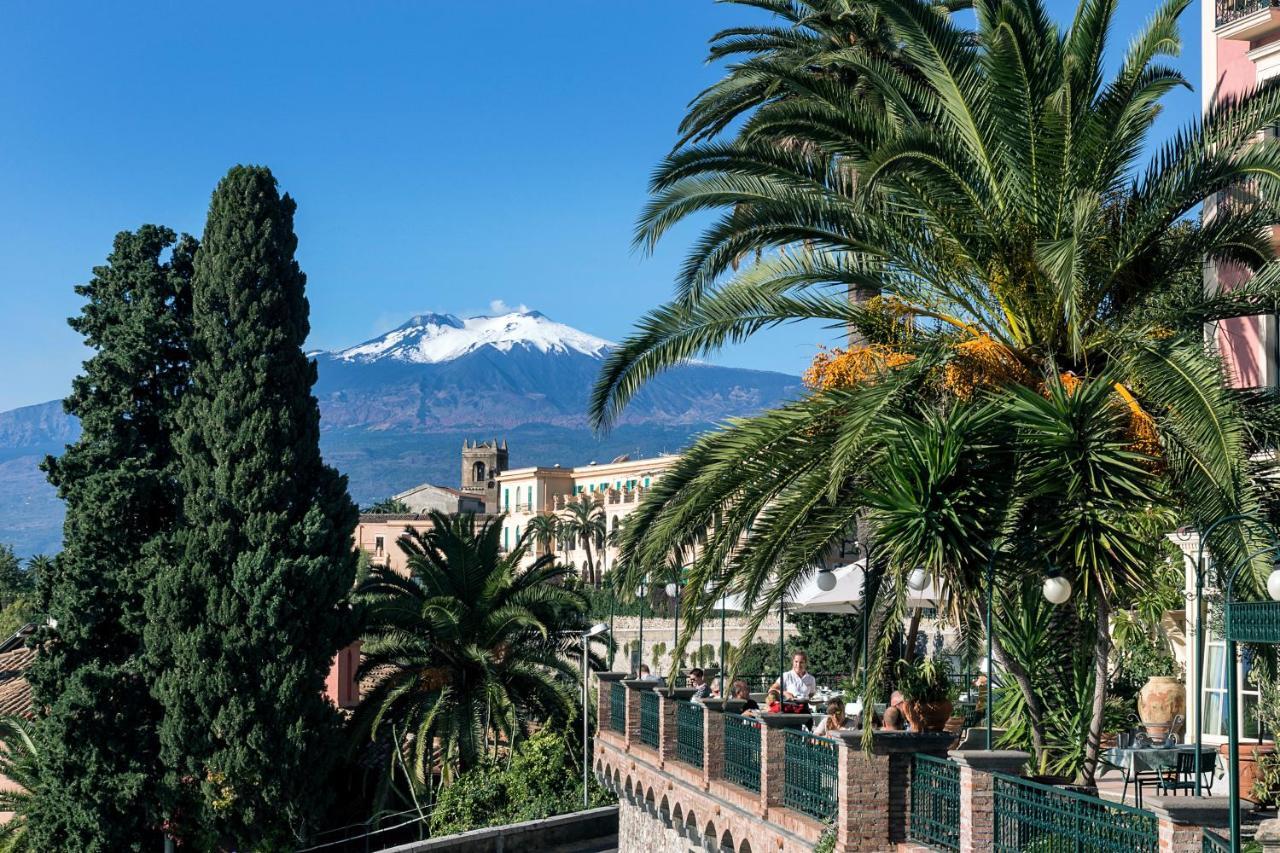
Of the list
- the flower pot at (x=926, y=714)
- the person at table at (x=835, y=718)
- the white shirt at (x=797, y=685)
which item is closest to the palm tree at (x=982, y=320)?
the flower pot at (x=926, y=714)

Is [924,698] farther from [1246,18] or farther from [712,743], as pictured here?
[1246,18]

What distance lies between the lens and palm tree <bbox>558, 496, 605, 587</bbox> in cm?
11100

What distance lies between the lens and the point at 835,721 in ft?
53.7

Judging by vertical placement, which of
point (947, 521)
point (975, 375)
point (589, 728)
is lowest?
point (589, 728)

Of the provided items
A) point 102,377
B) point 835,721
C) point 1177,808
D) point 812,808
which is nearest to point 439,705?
point 102,377

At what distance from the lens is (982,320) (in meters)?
14.0

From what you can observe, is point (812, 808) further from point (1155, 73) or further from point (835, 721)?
point (1155, 73)

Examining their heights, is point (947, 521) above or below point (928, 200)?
below

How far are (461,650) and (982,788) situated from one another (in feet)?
71.1

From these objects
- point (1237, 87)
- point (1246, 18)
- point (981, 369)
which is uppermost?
point (1246, 18)

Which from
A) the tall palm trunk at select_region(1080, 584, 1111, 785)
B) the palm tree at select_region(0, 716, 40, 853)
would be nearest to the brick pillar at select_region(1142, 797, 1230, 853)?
the tall palm trunk at select_region(1080, 584, 1111, 785)

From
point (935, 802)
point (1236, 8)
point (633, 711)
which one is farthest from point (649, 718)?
point (1236, 8)

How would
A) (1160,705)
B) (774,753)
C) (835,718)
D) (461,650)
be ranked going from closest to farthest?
(774,753)
(835,718)
(1160,705)
(461,650)

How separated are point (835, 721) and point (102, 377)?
66.2ft
